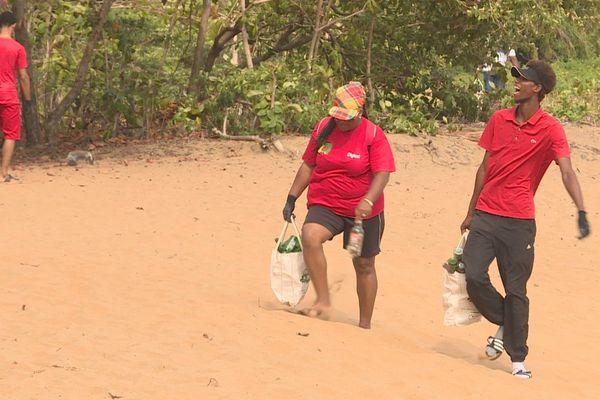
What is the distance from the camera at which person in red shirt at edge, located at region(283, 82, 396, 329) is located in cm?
718

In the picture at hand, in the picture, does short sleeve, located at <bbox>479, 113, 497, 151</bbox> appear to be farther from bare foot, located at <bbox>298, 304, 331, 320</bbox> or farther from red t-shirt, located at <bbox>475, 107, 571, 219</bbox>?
bare foot, located at <bbox>298, 304, 331, 320</bbox>

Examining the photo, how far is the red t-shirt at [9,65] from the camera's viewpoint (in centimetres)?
1195

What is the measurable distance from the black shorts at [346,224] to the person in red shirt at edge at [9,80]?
5.67 meters

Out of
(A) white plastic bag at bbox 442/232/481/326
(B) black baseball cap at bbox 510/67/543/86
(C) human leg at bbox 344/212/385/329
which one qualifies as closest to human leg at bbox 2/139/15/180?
(C) human leg at bbox 344/212/385/329

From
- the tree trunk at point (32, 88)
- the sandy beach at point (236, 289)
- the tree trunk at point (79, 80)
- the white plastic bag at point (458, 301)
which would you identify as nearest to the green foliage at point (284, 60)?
the tree trunk at point (79, 80)

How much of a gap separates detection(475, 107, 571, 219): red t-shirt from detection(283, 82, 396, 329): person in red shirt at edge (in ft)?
2.34

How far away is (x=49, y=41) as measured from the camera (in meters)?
15.5

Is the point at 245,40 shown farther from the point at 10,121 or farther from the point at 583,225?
the point at 583,225

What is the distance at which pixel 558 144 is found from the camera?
666cm

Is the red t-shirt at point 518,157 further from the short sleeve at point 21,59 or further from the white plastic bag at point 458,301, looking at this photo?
the short sleeve at point 21,59

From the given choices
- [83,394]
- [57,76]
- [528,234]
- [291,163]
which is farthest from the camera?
[57,76]

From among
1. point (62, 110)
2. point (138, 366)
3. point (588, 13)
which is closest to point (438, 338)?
point (138, 366)

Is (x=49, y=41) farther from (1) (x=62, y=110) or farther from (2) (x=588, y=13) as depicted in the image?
(2) (x=588, y=13)

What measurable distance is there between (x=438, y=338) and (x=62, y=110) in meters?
7.56
